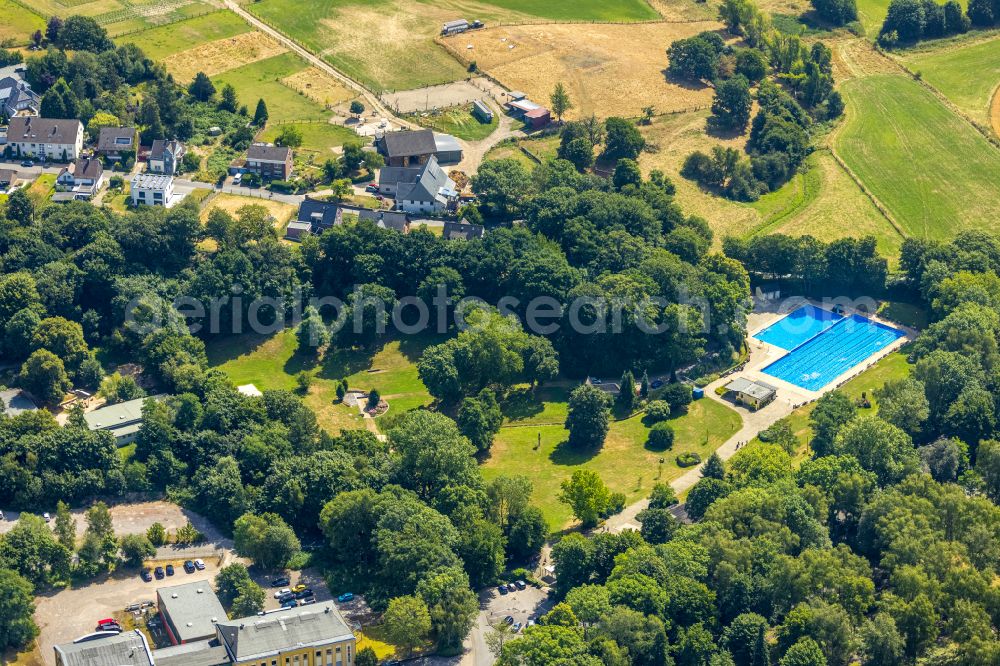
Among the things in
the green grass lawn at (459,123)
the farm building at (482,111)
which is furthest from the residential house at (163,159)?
the farm building at (482,111)

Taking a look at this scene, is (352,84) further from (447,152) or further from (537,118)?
(537,118)

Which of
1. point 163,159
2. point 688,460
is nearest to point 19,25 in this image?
point 163,159

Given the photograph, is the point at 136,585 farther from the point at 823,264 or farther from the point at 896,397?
the point at 823,264

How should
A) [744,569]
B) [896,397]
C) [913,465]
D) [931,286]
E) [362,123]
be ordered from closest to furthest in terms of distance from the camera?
[744,569] → [913,465] → [896,397] → [931,286] → [362,123]

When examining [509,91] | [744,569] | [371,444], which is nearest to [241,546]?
[371,444]

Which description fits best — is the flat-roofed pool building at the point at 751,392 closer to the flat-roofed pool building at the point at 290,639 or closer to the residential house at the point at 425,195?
the residential house at the point at 425,195

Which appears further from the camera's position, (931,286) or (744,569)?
(931,286)
